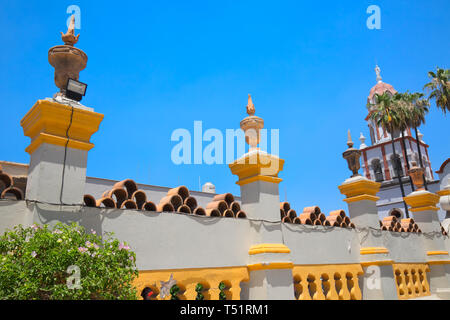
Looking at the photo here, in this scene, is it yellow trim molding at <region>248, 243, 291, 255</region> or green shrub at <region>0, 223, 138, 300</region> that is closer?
green shrub at <region>0, 223, 138, 300</region>

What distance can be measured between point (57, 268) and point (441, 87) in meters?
32.1

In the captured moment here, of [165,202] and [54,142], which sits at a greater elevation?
[54,142]

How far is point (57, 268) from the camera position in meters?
3.27

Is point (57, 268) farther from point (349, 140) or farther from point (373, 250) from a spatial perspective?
point (349, 140)

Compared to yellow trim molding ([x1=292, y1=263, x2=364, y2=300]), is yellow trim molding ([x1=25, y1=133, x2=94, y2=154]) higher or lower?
yellow trim molding ([x1=25, y1=133, x2=94, y2=154])

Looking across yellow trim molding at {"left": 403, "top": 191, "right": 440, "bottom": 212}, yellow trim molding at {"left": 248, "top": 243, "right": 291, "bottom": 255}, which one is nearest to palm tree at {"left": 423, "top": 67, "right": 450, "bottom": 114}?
yellow trim molding at {"left": 403, "top": 191, "right": 440, "bottom": 212}

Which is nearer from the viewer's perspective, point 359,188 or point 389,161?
point 359,188

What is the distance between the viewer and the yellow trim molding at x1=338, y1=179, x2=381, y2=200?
825 cm

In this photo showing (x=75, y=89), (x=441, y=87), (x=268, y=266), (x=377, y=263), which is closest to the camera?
(x=75, y=89)

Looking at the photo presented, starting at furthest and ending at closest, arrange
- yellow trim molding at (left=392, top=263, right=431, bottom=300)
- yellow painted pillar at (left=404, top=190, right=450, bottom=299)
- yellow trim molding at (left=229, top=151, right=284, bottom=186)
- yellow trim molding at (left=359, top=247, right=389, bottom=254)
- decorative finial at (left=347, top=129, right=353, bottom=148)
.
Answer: yellow painted pillar at (left=404, top=190, right=450, bottom=299) → yellow trim molding at (left=392, top=263, right=431, bottom=300) → decorative finial at (left=347, top=129, right=353, bottom=148) → yellow trim molding at (left=359, top=247, right=389, bottom=254) → yellow trim molding at (left=229, top=151, right=284, bottom=186)

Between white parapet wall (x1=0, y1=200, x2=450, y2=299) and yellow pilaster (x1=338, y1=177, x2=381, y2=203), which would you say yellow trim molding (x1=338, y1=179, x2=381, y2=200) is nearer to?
yellow pilaster (x1=338, y1=177, x2=381, y2=203)

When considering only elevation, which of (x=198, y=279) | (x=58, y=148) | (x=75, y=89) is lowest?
(x=198, y=279)

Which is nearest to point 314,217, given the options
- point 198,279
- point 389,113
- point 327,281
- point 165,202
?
point 327,281

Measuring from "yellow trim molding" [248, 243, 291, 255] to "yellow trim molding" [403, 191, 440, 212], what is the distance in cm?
669
